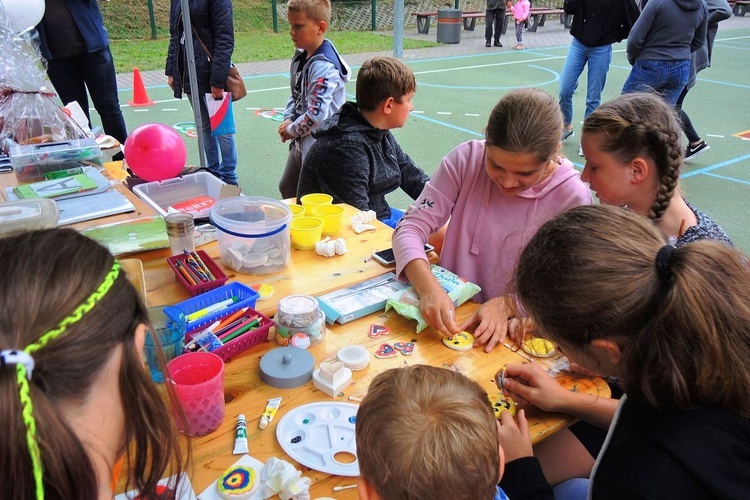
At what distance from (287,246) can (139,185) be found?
969 mm

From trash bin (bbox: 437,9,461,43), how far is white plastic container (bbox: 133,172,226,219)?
1117 cm

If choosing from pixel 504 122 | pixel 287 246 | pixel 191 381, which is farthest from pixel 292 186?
pixel 191 381

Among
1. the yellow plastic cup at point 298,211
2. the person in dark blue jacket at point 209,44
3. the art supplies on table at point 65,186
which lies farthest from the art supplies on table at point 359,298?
the person in dark blue jacket at point 209,44

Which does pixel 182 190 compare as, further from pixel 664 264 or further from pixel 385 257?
pixel 664 264

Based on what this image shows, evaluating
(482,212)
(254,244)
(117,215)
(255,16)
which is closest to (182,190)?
(117,215)

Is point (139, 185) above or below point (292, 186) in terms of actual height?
above

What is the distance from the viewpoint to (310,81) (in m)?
3.29

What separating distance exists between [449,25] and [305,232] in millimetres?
11761

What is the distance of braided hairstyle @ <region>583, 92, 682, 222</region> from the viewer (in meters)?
1.70

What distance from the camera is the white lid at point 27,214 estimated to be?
1672 mm

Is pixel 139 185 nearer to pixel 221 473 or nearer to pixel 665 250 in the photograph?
pixel 221 473

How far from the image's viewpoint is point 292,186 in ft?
11.4

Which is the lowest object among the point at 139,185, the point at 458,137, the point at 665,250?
the point at 458,137

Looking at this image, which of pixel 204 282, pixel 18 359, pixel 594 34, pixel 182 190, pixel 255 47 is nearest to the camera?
pixel 18 359
